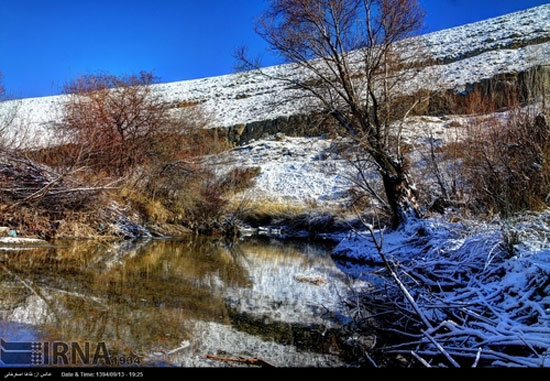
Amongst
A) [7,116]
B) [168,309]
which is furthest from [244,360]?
[7,116]

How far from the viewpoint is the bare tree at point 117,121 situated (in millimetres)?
14203

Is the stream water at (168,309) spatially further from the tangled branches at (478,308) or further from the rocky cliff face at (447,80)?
the rocky cliff face at (447,80)

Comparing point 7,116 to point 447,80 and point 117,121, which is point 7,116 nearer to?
point 117,121

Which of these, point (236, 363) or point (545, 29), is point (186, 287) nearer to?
point (236, 363)

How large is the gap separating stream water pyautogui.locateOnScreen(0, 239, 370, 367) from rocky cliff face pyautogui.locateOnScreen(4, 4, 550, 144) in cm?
1076

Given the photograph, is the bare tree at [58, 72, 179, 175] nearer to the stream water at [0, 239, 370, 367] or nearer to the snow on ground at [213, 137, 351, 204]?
the snow on ground at [213, 137, 351, 204]

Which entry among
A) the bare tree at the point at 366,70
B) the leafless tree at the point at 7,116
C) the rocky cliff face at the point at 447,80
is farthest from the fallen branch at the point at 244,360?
the rocky cliff face at the point at 447,80

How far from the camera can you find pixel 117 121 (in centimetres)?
1457

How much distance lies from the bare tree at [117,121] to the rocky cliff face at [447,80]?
1.55 m

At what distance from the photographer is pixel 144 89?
50.8 feet

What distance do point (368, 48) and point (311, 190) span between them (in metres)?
10.0

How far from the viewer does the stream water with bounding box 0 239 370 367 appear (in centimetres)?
307

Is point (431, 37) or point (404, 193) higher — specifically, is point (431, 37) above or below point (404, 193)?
above

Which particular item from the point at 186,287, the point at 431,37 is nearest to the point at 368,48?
the point at 186,287
